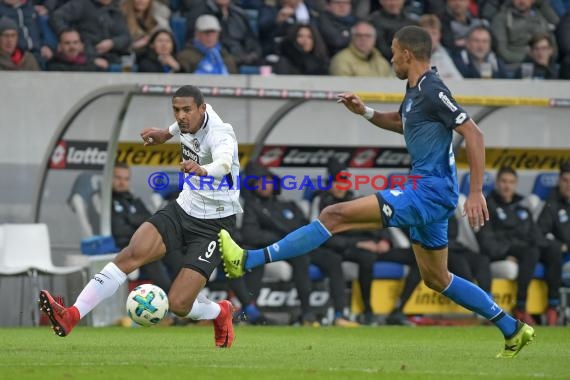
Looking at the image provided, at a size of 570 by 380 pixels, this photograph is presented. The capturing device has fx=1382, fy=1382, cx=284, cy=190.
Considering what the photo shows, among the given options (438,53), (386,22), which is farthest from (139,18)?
(438,53)

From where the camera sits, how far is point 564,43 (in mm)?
18734

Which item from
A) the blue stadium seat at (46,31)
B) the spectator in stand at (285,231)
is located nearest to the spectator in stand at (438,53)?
the spectator in stand at (285,231)

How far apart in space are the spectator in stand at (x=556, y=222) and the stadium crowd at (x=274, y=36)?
1751 millimetres

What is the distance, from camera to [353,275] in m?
15.7

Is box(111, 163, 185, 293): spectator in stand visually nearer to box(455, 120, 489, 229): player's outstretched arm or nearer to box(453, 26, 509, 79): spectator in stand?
box(453, 26, 509, 79): spectator in stand

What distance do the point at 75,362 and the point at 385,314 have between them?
24.8 feet

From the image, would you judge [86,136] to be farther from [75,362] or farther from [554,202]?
[75,362]

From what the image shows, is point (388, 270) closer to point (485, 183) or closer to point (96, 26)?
point (485, 183)

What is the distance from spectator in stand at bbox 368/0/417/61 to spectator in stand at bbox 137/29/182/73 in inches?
117

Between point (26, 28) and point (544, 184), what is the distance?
659 cm

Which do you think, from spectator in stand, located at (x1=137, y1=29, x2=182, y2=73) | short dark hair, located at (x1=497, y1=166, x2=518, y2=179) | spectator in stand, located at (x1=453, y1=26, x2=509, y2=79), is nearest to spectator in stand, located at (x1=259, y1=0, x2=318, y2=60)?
spectator in stand, located at (x1=137, y1=29, x2=182, y2=73)

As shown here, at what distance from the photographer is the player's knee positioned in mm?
8812

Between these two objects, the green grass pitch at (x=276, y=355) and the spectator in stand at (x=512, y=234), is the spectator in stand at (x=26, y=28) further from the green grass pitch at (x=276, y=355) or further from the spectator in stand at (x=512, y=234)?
the spectator in stand at (x=512, y=234)

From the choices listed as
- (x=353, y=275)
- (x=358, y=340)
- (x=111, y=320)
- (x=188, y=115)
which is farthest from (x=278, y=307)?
(x=188, y=115)
